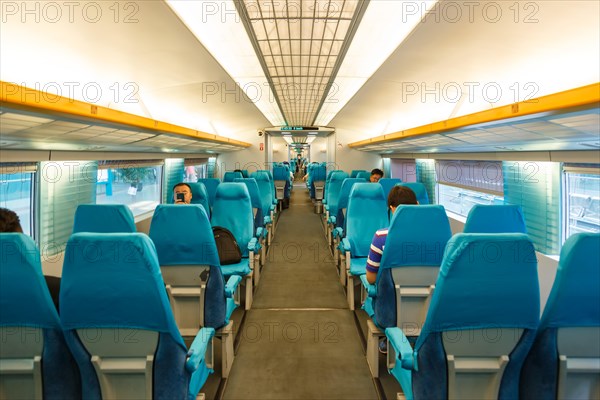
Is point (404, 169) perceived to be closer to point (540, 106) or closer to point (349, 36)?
point (349, 36)

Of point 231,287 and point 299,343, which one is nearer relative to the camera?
point 231,287

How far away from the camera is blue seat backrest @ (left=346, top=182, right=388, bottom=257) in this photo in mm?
4613

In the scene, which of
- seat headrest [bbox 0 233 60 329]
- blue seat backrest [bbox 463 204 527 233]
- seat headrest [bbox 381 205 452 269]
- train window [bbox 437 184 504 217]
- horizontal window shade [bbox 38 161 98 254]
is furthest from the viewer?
train window [bbox 437 184 504 217]

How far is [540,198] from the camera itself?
429 cm

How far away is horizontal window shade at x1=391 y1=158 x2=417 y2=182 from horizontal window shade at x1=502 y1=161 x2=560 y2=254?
518 cm

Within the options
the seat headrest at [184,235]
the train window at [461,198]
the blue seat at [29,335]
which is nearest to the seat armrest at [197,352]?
the blue seat at [29,335]

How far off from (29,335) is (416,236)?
2.47 meters

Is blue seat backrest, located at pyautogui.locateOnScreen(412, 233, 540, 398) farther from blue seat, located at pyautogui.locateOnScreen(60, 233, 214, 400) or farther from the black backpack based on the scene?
the black backpack

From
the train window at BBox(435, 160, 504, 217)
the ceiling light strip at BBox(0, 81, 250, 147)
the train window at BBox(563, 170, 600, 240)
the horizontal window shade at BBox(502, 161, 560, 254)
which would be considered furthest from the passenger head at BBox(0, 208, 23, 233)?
the train window at BBox(435, 160, 504, 217)

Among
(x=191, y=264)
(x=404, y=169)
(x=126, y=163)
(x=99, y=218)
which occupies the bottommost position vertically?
(x=191, y=264)

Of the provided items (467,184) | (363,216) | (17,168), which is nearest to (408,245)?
(363,216)

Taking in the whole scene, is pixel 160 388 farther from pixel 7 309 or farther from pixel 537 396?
pixel 537 396

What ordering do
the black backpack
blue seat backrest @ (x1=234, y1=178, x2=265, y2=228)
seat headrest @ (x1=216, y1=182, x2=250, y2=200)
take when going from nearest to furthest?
the black backpack, seat headrest @ (x1=216, y1=182, x2=250, y2=200), blue seat backrest @ (x1=234, y1=178, x2=265, y2=228)

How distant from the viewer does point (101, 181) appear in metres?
5.43
